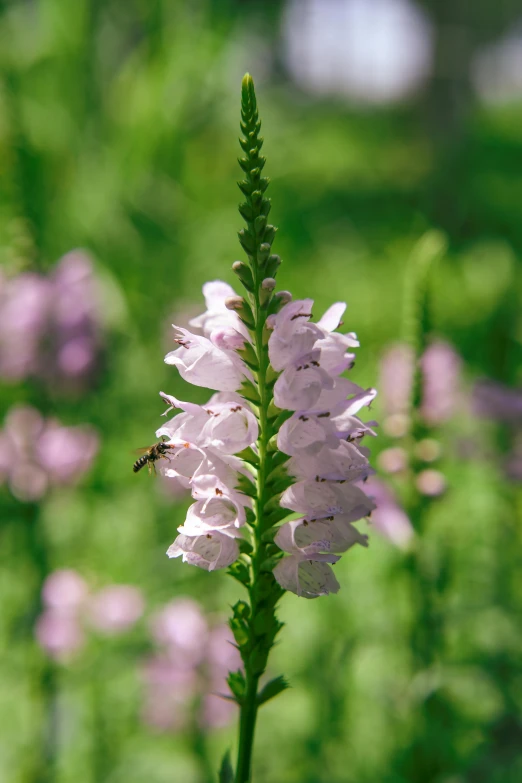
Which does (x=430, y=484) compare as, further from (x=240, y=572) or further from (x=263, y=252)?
(x=263, y=252)

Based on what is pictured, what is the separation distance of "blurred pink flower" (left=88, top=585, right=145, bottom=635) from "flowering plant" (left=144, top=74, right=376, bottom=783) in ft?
5.49

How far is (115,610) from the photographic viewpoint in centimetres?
269

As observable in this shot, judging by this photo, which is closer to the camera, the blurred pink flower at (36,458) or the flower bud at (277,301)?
the flower bud at (277,301)

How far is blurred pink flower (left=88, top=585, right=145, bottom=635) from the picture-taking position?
105 inches

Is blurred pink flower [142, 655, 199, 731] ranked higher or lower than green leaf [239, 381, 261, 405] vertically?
lower

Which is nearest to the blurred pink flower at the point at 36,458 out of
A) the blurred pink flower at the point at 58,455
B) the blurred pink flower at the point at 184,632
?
the blurred pink flower at the point at 58,455

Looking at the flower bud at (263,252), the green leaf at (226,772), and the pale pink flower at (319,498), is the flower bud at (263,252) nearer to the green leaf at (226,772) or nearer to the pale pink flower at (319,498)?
the pale pink flower at (319,498)

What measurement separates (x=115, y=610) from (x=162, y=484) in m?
0.58

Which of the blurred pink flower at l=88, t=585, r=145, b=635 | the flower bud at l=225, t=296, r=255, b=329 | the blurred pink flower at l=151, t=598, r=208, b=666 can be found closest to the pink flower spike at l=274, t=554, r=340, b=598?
the flower bud at l=225, t=296, r=255, b=329

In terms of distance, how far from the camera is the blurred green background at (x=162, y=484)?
231 cm

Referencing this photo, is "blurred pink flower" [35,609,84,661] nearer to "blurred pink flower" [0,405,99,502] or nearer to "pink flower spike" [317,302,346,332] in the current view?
"blurred pink flower" [0,405,99,502]

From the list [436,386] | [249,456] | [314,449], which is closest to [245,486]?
[249,456]

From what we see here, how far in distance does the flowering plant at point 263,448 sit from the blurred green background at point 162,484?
2.76ft

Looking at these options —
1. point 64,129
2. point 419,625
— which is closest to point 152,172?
Result: point 64,129
